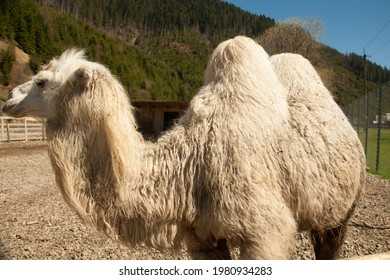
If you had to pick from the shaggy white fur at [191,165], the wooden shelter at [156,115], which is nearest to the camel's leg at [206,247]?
the shaggy white fur at [191,165]

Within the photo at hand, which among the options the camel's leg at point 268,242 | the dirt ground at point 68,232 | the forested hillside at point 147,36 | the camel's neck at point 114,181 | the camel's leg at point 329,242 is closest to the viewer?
the camel's leg at point 268,242

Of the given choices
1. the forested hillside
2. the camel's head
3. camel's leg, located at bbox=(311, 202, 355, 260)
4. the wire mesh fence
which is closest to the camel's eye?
the camel's head

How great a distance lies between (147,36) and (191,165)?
11773 cm

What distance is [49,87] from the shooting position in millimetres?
2682

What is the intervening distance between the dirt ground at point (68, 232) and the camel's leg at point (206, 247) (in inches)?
15.7

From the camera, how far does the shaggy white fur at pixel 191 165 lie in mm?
2381

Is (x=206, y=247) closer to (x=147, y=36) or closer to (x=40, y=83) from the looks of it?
(x=40, y=83)

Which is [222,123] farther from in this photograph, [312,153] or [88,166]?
[88,166]

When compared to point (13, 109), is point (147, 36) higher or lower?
higher

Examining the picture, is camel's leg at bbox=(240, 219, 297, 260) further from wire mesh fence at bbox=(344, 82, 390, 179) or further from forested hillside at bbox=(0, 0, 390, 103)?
wire mesh fence at bbox=(344, 82, 390, 179)

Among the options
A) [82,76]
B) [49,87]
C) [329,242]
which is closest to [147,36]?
[329,242]

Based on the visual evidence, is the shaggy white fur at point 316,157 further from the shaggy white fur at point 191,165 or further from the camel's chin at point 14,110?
the camel's chin at point 14,110

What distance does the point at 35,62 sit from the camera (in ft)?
150

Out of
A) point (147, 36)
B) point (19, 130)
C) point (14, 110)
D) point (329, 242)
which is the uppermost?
point (147, 36)
